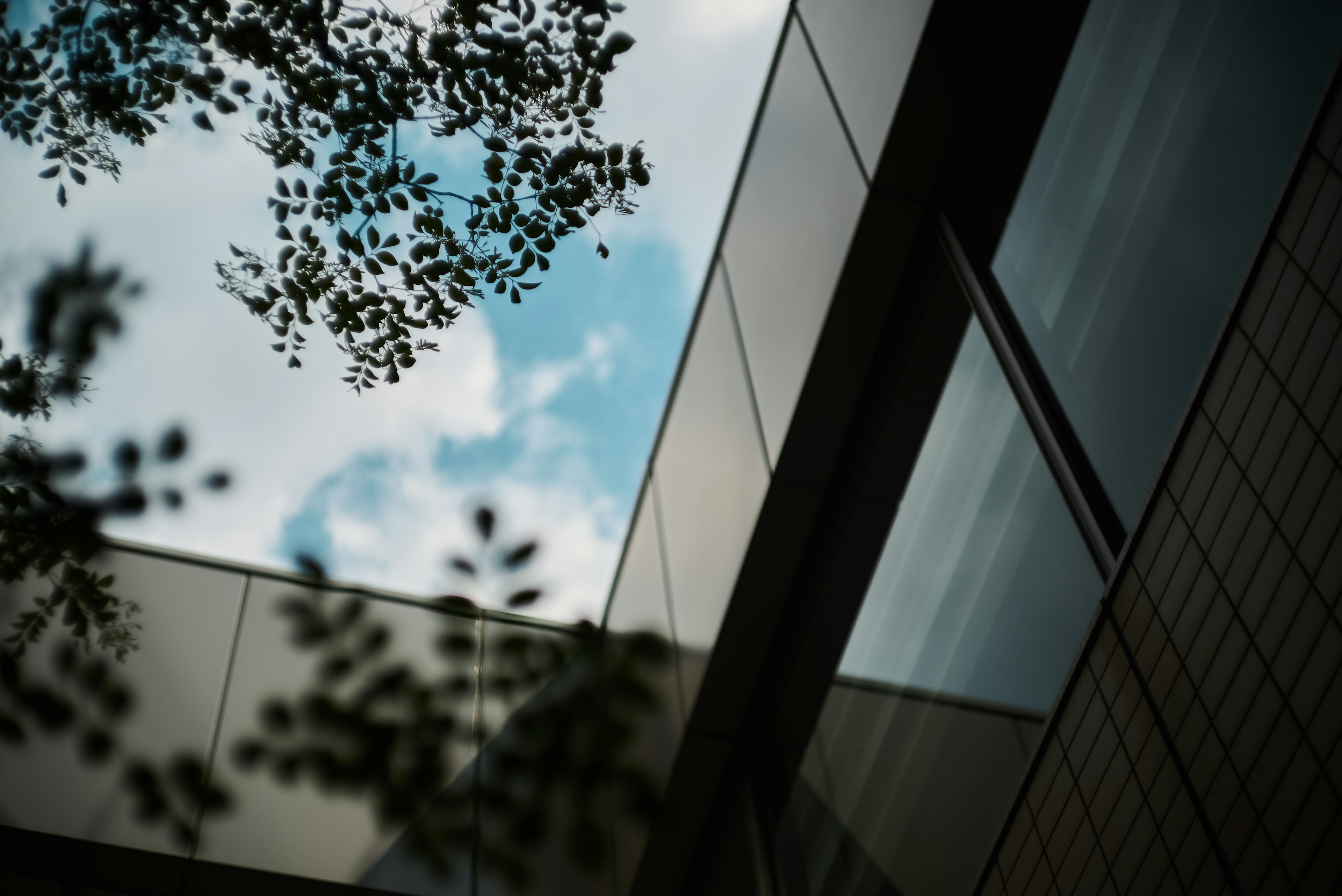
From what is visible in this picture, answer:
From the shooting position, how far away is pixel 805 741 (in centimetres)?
401

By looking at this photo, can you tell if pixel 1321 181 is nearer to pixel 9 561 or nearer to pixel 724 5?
pixel 9 561

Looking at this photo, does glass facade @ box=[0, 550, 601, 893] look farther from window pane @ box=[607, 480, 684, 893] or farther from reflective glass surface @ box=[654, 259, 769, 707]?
reflective glass surface @ box=[654, 259, 769, 707]

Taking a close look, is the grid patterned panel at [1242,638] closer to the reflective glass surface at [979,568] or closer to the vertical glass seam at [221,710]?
the reflective glass surface at [979,568]

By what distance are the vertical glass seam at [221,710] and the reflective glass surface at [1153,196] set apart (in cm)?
479

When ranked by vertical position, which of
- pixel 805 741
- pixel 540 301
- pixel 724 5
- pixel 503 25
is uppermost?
pixel 724 5

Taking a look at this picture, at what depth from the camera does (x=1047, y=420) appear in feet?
7.89

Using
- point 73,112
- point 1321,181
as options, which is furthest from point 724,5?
point 1321,181

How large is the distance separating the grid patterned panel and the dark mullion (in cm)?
15

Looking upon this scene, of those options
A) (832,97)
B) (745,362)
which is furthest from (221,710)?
(832,97)

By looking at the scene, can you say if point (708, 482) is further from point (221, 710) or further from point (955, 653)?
point (221, 710)

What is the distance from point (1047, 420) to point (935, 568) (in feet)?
2.44

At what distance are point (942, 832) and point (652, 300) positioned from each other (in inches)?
161

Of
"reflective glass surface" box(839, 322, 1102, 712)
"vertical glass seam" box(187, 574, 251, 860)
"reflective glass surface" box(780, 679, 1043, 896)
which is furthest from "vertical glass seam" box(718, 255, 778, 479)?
"vertical glass seam" box(187, 574, 251, 860)

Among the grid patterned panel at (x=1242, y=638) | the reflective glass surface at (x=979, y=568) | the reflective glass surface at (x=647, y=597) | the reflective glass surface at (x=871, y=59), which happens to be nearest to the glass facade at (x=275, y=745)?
the reflective glass surface at (x=647, y=597)
